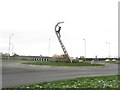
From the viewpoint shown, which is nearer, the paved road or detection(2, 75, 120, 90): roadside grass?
detection(2, 75, 120, 90): roadside grass

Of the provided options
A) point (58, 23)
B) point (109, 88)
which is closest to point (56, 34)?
point (58, 23)

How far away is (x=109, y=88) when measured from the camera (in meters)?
15.1

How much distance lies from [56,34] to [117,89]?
5362 cm

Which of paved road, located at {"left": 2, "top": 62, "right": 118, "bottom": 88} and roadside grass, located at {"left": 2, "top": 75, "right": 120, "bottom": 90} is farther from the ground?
roadside grass, located at {"left": 2, "top": 75, "right": 120, "bottom": 90}

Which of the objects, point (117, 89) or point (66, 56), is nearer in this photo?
point (117, 89)

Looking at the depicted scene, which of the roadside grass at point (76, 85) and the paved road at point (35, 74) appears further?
the paved road at point (35, 74)

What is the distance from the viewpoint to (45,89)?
14.2 meters

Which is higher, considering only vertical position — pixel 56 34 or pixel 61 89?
pixel 56 34

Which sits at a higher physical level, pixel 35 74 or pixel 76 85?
pixel 76 85

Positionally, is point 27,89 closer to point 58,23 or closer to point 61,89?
point 61,89

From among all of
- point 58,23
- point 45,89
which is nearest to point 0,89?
point 45,89

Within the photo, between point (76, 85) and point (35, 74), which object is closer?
point (76, 85)

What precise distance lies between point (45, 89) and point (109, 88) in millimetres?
2630

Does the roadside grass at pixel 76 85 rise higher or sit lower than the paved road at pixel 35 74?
higher
